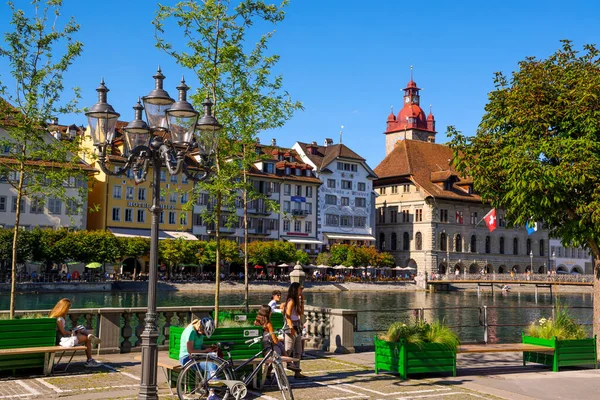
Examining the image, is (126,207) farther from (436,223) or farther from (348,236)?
(436,223)

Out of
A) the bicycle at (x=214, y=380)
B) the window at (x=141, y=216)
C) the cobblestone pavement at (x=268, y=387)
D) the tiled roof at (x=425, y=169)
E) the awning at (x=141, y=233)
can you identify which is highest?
the tiled roof at (x=425, y=169)

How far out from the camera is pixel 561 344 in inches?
567

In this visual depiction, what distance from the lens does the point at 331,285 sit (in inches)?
2872

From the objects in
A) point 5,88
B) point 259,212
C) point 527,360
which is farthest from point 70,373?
point 259,212

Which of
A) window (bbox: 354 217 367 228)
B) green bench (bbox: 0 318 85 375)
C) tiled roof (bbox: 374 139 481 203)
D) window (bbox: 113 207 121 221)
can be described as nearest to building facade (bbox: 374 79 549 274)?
tiled roof (bbox: 374 139 481 203)

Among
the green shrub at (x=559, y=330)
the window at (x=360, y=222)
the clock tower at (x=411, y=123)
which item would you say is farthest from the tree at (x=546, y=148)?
the clock tower at (x=411, y=123)

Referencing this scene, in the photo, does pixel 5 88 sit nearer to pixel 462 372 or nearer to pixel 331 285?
pixel 462 372

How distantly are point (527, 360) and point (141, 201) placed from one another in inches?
2315

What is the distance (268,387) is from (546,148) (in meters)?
8.32

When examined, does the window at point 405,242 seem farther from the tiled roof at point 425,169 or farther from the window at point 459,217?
the tiled roof at point 425,169

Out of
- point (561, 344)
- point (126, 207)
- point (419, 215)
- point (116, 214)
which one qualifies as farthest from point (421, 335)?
point (419, 215)

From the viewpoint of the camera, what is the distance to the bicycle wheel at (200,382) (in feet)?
32.9

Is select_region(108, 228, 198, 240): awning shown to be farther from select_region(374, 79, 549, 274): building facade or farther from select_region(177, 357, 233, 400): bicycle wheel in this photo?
select_region(177, 357, 233, 400): bicycle wheel

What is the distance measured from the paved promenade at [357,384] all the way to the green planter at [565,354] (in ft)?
0.61
